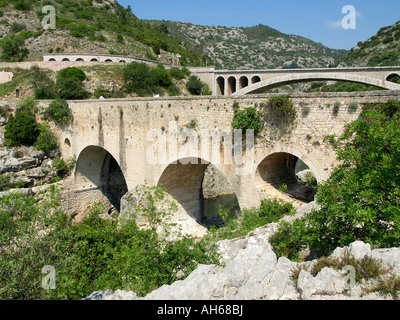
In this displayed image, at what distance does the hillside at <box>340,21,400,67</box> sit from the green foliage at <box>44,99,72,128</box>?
115 feet

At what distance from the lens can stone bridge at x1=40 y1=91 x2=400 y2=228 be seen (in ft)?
27.2

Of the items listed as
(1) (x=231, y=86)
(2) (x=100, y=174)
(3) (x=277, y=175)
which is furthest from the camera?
(1) (x=231, y=86)

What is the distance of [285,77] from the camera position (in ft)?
73.4

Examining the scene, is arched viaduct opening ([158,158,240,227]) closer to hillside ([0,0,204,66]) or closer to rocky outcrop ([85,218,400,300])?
rocky outcrop ([85,218,400,300])

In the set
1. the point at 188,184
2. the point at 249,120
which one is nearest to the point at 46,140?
the point at 188,184

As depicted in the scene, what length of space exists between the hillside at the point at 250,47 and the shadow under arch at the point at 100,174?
176ft

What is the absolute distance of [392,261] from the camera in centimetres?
377

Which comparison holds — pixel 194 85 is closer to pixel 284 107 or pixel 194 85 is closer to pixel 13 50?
pixel 13 50

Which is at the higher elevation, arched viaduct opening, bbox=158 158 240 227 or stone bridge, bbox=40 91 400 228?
stone bridge, bbox=40 91 400 228

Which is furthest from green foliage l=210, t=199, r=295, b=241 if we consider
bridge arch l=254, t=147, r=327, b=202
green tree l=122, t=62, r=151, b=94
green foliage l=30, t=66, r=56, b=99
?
green tree l=122, t=62, r=151, b=94

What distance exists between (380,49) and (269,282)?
49.2 metres
